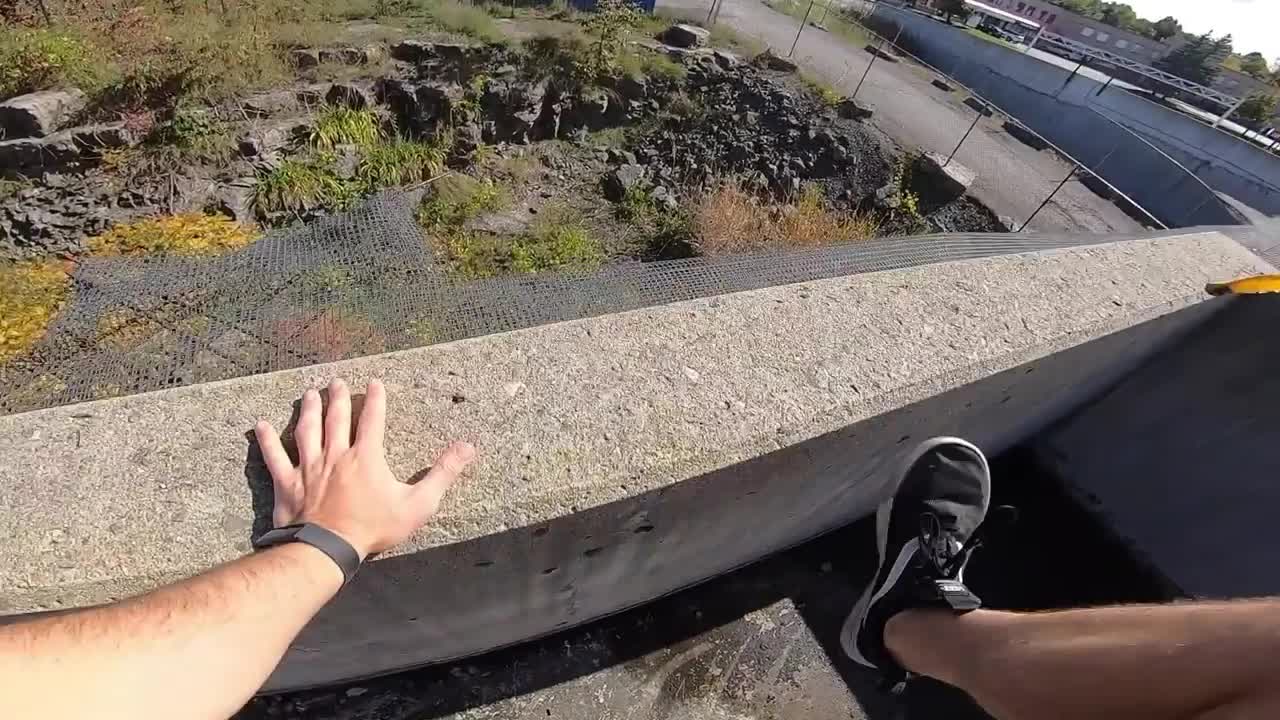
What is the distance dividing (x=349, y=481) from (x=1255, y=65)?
162 ft

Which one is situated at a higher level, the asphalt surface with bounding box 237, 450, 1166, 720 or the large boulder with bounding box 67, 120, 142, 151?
the asphalt surface with bounding box 237, 450, 1166, 720

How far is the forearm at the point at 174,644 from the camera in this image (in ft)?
2.58

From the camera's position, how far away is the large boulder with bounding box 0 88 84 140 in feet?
15.1

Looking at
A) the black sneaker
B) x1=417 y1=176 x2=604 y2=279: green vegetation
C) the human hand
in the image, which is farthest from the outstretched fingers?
x1=417 y1=176 x2=604 y2=279: green vegetation

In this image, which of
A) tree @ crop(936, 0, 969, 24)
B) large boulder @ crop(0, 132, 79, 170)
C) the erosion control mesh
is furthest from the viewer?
tree @ crop(936, 0, 969, 24)

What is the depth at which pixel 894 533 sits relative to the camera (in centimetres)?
207

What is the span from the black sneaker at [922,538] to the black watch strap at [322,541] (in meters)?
1.69

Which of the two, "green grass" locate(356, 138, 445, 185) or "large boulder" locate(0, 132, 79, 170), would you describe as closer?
"large boulder" locate(0, 132, 79, 170)

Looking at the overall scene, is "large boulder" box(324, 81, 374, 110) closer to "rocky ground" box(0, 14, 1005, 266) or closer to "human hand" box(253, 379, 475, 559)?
"rocky ground" box(0, 14, 1005, 266)

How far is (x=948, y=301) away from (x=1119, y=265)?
110 centimetres

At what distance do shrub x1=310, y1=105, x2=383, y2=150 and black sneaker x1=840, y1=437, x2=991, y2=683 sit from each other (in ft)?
18.9

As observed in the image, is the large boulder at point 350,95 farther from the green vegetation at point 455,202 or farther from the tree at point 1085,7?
the tree at point 1085,7

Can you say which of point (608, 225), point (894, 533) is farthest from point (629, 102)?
point (894, 533)

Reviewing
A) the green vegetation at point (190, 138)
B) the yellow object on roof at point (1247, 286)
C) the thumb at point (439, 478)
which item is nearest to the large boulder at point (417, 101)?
the green vegetation at point (190, 138)
